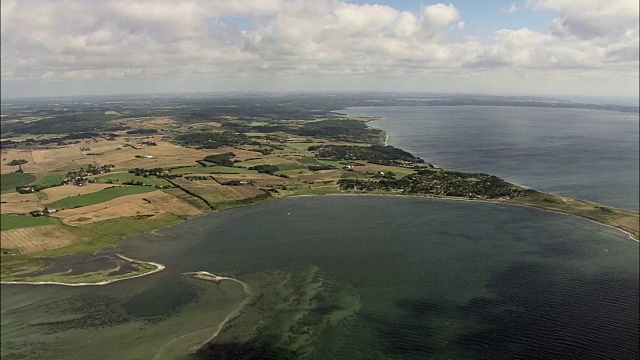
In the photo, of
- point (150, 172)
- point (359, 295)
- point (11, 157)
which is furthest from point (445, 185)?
point (11, 157)

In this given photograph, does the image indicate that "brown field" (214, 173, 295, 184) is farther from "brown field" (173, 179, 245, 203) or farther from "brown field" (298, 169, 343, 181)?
"brown field" (173, 179, 245, 203)

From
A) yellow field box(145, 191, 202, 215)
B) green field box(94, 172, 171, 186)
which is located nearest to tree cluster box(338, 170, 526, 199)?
yellow field box(145, 191, 202, 215)

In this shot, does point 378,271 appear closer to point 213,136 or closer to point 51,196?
point 51,196

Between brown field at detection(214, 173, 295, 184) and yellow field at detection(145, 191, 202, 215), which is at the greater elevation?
brown field at detection(214, 173, 295, 184)

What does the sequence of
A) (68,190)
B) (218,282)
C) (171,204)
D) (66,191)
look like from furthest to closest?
(68,190) < (171,204) < (66,191) < (218,282)

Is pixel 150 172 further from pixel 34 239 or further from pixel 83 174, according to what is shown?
pixel 34 239

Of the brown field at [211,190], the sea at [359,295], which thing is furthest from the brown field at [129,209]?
the sea at [359,295]
